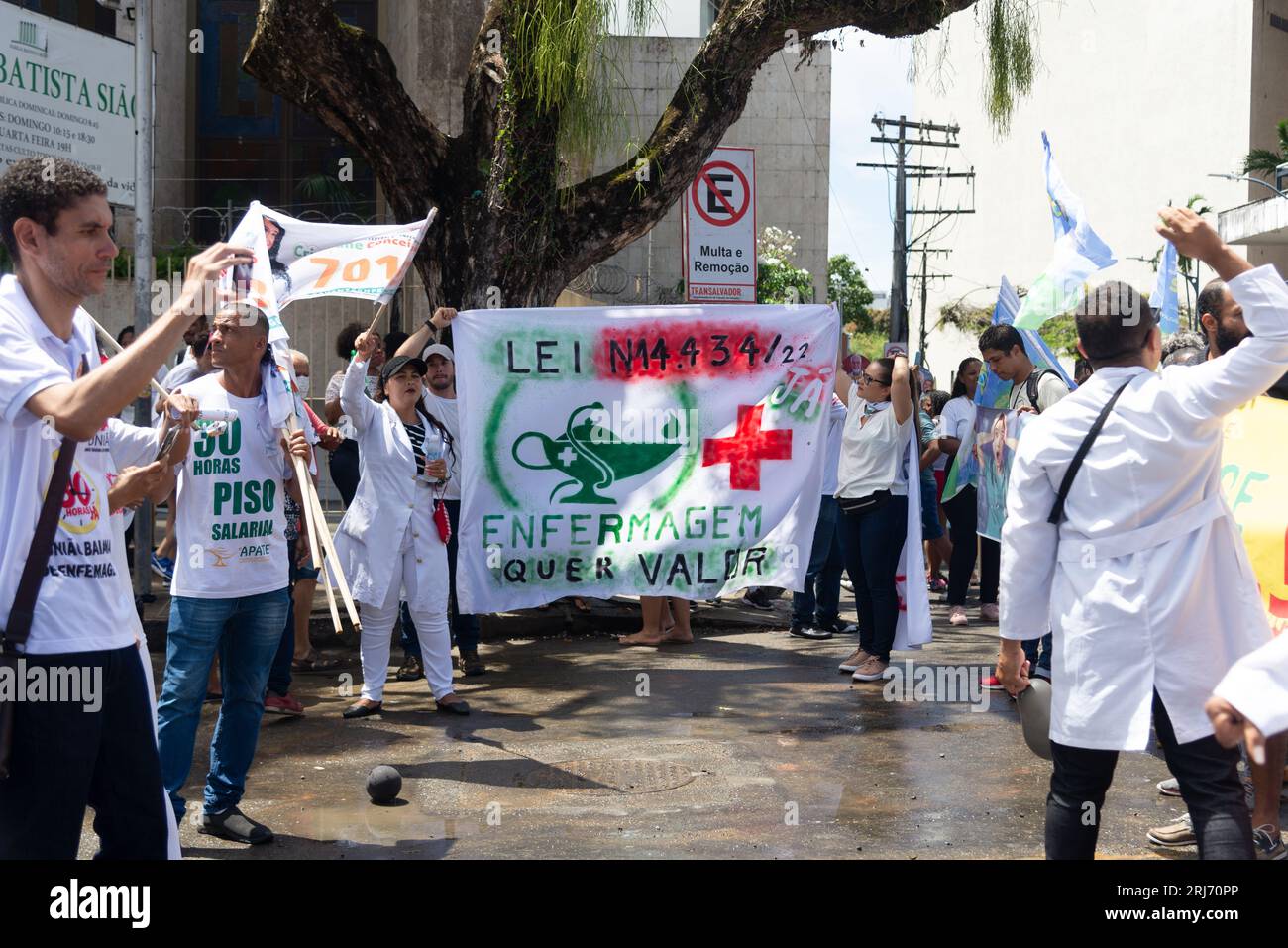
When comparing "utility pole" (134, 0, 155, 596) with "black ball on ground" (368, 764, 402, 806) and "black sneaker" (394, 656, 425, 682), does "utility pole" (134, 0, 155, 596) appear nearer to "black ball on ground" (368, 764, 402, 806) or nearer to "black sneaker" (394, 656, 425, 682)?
"black sneaker" (394, 656, 425, 682)

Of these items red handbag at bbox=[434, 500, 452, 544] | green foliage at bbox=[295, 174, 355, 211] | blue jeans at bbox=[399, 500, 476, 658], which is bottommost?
blue jeans at bbox=[399, 500, 476, 658]

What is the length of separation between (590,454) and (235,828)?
13.6ft

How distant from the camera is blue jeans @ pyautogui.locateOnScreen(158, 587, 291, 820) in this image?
5309 millimetres

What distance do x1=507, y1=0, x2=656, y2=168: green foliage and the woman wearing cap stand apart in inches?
117

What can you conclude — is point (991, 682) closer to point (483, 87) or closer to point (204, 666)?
point (204, 666)

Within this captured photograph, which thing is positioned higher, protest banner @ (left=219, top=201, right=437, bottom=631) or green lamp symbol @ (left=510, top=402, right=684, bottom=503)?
protest banner @ (left=219, top=201, right=437, bottom=631)

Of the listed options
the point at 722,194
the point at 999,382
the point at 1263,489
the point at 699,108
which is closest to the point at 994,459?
the point at 999,382

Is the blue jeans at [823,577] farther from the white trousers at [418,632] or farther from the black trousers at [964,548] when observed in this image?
the white trousers at [418,632]

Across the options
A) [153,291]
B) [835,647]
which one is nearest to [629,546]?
[835,647]

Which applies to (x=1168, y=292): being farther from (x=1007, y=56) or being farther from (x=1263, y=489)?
(x=1007, y=56)

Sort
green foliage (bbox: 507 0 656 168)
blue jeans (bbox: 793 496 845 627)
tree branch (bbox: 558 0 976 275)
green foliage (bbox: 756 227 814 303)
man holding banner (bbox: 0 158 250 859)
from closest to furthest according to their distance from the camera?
1. man holding banner (bbox: 0 158 250 859)
2. green foliage (bbox: 507 0 656 168)
3. tree branch (bbox: 558 0 976 275)
4. blue jeans (bbox: 793 496 845 627)
5. green foliage (bbox: 756 227 814 303)

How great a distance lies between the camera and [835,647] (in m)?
9.93

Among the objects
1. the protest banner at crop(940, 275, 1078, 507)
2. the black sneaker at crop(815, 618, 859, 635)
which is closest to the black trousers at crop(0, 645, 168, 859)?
the protest banner at crop(940, 275, 1078, 507)

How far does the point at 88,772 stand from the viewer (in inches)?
130
